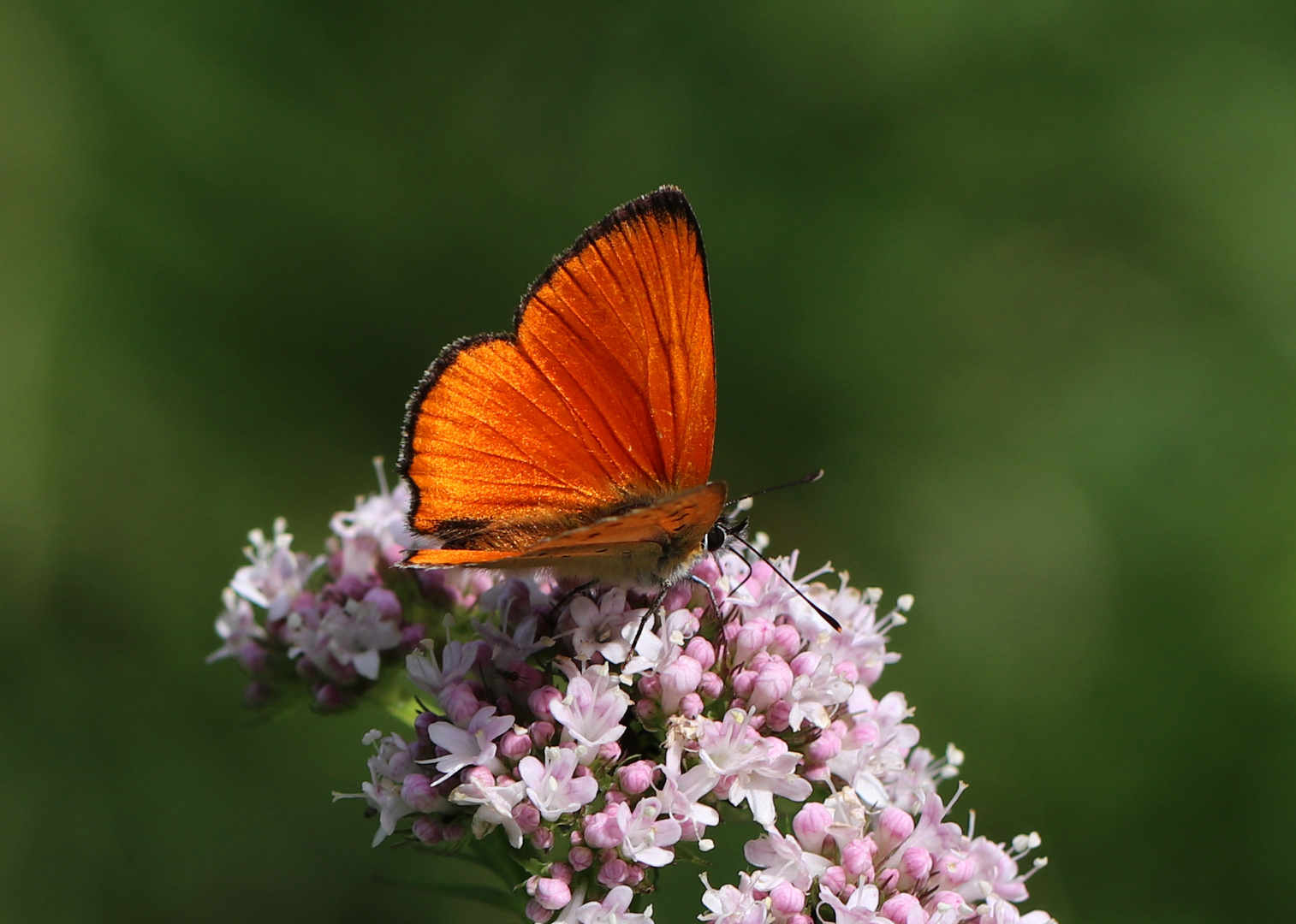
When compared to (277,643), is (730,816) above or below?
below

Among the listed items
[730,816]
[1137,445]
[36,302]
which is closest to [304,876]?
[730,816]

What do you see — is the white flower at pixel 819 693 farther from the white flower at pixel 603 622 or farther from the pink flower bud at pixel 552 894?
the pink flower bud at pixel 552 894

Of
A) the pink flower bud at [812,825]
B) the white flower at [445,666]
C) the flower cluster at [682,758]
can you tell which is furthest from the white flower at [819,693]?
the white flower at [445,666]

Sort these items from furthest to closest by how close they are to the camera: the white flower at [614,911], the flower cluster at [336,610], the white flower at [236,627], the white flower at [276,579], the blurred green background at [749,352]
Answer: the blurred green background at [749,352] < the white flower at [236,627] < the white flower at [276,579] < the flower cluster at [336,610] < the white flower at [614,911]

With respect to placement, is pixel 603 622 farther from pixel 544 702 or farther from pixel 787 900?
pixel 787 900

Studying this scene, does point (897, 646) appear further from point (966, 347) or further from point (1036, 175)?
point (1036, 175)

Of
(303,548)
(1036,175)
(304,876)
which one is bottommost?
(304,876)

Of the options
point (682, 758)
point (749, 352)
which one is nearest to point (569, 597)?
point (682, 758)
